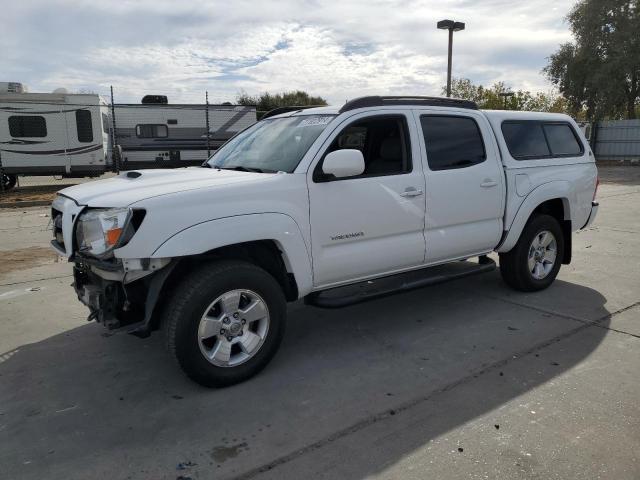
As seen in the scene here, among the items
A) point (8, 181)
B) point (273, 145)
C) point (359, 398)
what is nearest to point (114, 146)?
point (8, 181)

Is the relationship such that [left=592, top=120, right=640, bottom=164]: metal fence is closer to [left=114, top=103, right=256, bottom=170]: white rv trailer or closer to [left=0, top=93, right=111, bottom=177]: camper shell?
[left=114, top=103, right=256, bottom=170]: white rv trailer

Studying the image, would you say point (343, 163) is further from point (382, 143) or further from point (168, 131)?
point (168, 131)

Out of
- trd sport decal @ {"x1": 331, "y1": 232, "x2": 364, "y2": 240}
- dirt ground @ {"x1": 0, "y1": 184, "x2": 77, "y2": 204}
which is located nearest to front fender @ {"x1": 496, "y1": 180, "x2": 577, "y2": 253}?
trd sport decal @ {"x1": 331, "y1": 232, "x2": 364, "y2": 240}

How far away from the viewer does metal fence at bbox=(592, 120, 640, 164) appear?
2733 cm

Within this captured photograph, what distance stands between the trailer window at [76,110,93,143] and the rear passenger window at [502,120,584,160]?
605 inches

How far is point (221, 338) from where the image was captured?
11.4 feet

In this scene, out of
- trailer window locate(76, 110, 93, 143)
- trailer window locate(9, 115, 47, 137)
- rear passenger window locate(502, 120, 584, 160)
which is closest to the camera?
rear passenger window locate(502, 120, 584, 160)

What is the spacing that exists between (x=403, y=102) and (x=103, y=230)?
266cm

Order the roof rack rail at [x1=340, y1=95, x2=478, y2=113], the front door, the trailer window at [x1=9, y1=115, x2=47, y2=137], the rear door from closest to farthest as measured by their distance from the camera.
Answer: the front door < the roof rack rail at [x1=340, y1=95, x2=478, y2=113] < the rear door < the trailer window at [x1=9, y1=115, x2=47, y2=137]

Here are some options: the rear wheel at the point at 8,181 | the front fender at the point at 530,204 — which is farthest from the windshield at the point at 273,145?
the rear wheel at the point at 8,181

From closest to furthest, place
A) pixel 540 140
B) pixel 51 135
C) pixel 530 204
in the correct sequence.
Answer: pixel 530 204 < pixel 540 140 < pixel 51 135

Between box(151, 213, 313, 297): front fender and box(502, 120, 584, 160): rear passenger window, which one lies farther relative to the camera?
box(502, 120, 584, 160): rear passenger window

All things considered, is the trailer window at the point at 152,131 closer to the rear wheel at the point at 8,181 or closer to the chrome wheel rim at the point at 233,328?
the rear wheel at the point at 8,181

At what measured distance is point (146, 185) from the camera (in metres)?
3.54
